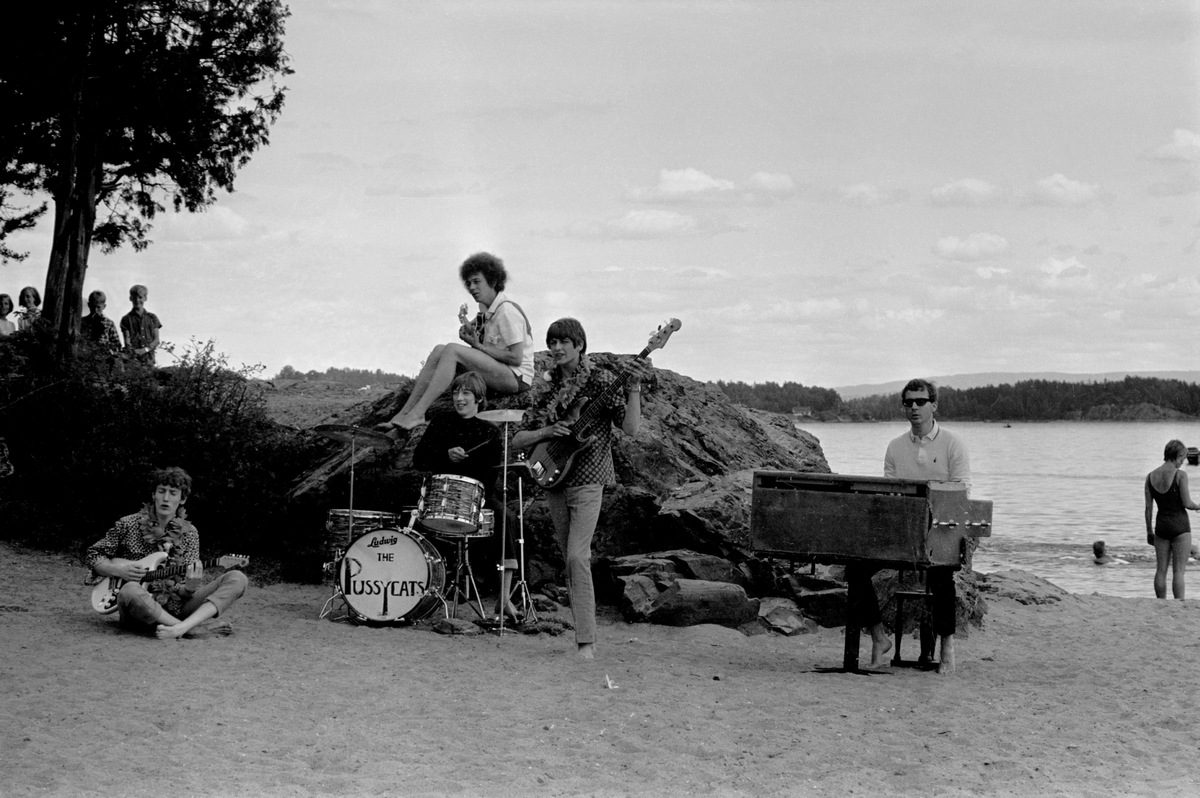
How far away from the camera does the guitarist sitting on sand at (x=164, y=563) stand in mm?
8930

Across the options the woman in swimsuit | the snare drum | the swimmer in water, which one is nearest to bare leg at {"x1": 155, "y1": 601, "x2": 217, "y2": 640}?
the snare drum

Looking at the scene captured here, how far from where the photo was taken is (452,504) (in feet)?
30.3

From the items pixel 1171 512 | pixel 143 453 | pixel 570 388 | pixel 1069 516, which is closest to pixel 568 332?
pixel 570 388

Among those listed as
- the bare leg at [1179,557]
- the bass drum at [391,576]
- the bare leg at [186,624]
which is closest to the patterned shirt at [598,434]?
the bass drum at [391,576]

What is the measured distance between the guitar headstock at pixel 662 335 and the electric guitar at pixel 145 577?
3.03 metres

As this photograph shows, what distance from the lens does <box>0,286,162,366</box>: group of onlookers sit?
1725 cm

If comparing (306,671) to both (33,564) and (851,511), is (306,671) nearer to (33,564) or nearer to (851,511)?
(851,511)

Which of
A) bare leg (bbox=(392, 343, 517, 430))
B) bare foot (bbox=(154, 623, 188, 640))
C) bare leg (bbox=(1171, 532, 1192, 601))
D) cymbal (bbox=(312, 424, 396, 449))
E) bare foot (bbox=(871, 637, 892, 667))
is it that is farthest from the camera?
bare leg (bbox=(1171, 532, 1192, 601))

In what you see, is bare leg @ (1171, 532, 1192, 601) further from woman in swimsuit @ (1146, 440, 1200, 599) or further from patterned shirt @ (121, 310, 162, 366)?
patterned shirt @ (121, 310, 162, 366)

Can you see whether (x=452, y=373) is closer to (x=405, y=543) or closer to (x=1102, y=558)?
(x=405, y=543)

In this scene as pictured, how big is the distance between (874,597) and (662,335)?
2236mm

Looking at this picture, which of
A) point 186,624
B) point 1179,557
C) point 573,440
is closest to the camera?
point 573,440

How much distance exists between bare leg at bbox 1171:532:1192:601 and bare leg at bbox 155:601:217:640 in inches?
442

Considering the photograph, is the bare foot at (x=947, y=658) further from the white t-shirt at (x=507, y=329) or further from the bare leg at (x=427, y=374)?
the bare leg at (x=427, y=374)
